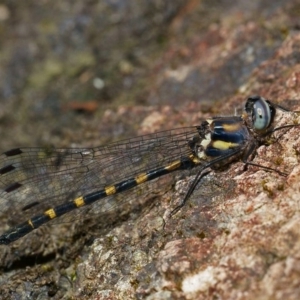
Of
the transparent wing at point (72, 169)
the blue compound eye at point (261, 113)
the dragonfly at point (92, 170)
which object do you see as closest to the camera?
the blue compound eye at point (261, 113)

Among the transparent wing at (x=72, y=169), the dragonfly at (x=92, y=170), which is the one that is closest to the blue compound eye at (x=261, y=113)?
the dragonfly at (x=92, y=170)

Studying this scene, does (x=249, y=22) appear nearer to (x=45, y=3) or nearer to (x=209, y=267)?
(x=45, y=3)

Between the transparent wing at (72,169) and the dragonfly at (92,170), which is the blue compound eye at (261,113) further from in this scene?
the transparent wing at (72,169)

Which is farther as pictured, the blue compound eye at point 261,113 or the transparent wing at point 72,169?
the transparent wing at point 72,169

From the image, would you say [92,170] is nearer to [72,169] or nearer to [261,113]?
[72,169]

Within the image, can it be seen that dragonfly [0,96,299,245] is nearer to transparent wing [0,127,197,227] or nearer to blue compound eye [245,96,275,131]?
transparent wing [0,127,197,227]

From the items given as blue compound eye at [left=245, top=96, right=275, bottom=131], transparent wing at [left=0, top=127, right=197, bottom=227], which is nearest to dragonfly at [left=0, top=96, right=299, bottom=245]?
transparent wing at [left=0, top=127, right=197, bottom=227]

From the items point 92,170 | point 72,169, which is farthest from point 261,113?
point 72,169
